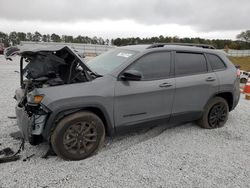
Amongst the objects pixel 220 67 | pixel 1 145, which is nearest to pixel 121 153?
pixel 1 145

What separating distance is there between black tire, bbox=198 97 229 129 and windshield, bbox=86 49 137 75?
6.64ft

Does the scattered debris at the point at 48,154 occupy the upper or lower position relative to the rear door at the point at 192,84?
lower

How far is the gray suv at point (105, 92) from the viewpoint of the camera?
335 centimetres

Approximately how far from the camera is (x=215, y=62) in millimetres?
4957

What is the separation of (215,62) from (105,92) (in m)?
2.66

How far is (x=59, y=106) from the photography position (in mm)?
3273

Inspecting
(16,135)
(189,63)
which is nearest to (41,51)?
(16,135)

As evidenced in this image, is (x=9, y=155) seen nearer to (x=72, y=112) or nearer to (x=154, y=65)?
(x=72, y=112)

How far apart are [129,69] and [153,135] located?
1.49 metres

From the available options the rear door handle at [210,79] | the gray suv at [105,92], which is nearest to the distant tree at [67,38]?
the gray suv at [105,92]

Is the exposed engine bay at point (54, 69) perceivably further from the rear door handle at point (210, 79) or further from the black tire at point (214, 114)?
the black tire at point (214, 114)

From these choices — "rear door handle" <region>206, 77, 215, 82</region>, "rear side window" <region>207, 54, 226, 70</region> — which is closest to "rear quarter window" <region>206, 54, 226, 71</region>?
"rear side window" <region>207, 54, 226, 70</region>

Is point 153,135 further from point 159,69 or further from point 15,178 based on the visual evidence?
point 15,178

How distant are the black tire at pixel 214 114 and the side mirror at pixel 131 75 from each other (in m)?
1.97
